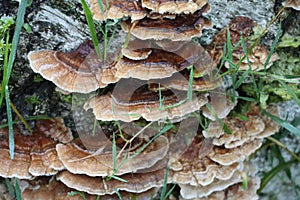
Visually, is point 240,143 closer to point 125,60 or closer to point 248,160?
point 248,160

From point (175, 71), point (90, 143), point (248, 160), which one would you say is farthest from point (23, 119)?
point (248, 160)

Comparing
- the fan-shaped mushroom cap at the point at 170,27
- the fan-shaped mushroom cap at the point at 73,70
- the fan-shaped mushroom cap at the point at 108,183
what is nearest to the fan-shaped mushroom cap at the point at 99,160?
the fan-shaped mushroom cap at the point at 108,183

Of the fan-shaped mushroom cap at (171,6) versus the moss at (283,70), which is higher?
the fan-shaped mushroom cap at (171,6)

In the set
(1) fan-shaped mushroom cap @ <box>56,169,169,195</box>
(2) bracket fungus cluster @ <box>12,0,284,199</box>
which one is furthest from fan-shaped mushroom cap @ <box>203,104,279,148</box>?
(1) fan-shaped mushroom cap @ <box>56,169,169,195</box>

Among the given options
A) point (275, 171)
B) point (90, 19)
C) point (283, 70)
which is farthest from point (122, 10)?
point (275, 171)

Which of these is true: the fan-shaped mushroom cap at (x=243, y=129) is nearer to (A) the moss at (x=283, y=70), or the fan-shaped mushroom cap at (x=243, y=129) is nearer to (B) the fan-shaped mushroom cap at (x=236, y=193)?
(A) the moss at (x=283, y=70)

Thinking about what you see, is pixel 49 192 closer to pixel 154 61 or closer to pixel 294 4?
pixel 154 61
